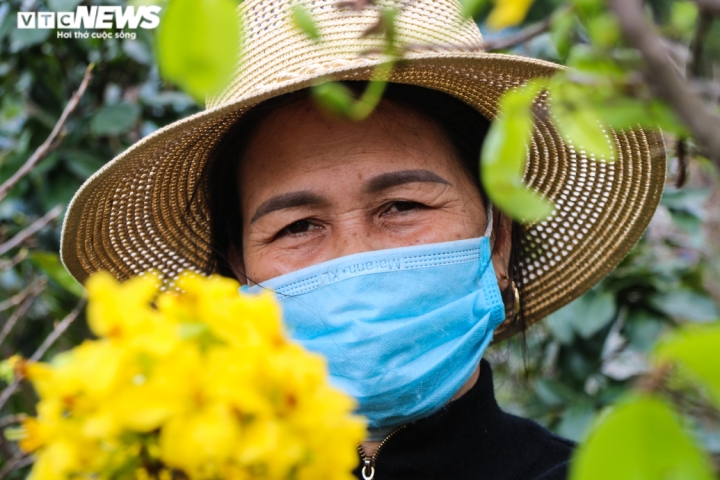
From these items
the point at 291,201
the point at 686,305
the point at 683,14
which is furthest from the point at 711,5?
the point at 686,305

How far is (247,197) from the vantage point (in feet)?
4.71

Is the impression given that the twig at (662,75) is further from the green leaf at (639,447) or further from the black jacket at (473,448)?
the black jacket at (473,448)

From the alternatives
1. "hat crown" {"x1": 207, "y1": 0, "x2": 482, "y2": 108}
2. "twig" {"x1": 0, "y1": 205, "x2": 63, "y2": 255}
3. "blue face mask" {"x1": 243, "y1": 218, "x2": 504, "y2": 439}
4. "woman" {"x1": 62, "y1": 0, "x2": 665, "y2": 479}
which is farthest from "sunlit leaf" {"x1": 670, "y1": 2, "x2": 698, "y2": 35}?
"twig" {"x1": 0, "y1": 205, "x2": 63, "y2": 255}

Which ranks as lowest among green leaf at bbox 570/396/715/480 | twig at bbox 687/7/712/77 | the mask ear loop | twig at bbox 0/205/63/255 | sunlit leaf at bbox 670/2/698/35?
twig at bbox 0/205/63/255

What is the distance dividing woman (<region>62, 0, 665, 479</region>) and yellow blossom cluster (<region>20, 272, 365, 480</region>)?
0.69 metres

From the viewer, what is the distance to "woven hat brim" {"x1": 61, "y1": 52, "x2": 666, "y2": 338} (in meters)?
1.34

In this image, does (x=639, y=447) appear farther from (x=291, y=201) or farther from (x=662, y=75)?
(x=291, y=201)

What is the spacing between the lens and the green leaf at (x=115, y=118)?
193cm

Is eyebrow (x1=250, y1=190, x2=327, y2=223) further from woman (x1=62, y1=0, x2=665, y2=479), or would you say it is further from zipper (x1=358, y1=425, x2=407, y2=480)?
zipper (x1=358, y1=425, x2=407, y2=480)

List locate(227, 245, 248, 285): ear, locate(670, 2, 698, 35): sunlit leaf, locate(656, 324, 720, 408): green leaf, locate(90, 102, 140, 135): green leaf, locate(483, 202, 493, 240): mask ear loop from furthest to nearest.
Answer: locate(90, 102, 140, 135): green leaf → locate(227, 245, 248, 285): ear → locate(483, 202, 493, 240): mask ear loop → locate(670, 2, 698, 35): sunlit leaf → locate(656, 324, 720, 408): green leaf

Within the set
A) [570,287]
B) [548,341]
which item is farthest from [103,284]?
[548,341]

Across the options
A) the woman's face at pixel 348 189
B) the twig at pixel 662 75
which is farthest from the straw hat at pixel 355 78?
the twig at pixel 662 75

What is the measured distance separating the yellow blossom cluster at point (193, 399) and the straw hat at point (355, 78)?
0.67 metres

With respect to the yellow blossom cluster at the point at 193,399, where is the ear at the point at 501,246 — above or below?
below
